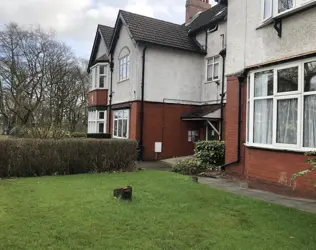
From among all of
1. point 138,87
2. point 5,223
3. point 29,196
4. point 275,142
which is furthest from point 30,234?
point 138,87

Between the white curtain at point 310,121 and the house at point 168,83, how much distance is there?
8728 mm

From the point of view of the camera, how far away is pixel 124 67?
20.4 m

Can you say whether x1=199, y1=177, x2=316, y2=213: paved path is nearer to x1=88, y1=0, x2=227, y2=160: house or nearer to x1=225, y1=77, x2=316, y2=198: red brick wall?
x1=225, y1=77, x2=316, y2=198: red brick wall

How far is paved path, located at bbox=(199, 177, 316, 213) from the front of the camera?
24.1 ft

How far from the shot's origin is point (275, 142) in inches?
357

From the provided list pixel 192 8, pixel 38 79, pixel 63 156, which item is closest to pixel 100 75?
pixel 192 8

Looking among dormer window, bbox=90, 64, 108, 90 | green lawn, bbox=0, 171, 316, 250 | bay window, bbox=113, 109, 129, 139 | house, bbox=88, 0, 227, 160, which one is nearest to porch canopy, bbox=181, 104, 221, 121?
house, bbox=88, 0, 227, 160

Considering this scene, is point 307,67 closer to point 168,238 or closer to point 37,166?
point 168,238

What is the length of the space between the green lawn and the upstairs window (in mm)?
11617

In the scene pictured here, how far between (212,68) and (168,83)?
2653mm

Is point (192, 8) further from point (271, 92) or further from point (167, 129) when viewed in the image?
point (271, 92)

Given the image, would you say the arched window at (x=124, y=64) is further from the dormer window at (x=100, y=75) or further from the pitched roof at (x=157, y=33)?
the dormer window at (x=100, y=75)

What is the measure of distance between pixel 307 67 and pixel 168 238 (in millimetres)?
5857

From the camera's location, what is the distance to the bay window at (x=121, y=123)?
64.9ft
